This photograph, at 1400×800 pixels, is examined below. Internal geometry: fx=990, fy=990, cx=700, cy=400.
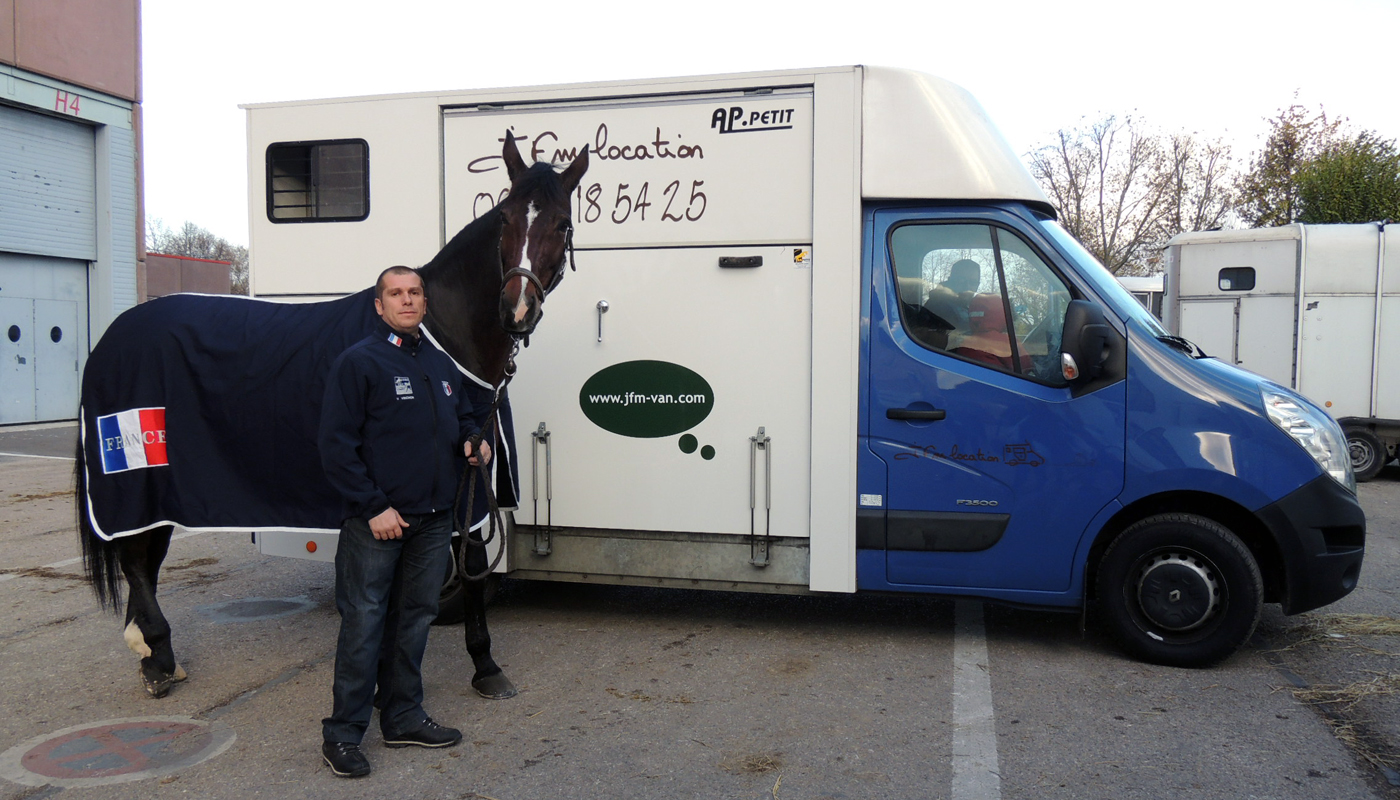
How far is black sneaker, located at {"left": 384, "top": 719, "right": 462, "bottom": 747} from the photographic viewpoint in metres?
3.92

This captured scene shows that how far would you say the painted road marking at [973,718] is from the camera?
11.7ft

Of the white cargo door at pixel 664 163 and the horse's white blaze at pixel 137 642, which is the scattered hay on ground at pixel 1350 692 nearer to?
the white cargo door at pixel 664 163

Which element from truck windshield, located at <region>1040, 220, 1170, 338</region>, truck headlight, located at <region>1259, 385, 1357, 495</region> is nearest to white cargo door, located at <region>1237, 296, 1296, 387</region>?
truck headlight, located at <region>1259, 385, 1357, 495</region>

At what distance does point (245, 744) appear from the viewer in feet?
13.1

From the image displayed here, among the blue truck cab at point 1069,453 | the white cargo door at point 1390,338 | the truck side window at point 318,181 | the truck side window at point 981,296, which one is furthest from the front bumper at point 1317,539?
the white cargo door at point 1390,338

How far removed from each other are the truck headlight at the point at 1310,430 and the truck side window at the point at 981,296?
100 centimetres

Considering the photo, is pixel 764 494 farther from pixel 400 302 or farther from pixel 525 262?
pixel 400 302

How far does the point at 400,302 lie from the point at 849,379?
2339 millimetres

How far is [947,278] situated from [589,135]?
2.10 m

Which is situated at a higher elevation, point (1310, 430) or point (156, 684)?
point (1310, 430)

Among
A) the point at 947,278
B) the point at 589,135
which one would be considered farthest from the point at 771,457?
the point at 589,135

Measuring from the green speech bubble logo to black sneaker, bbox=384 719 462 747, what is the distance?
1970 mm

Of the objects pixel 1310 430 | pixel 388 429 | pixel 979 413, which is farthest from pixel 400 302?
pixel 1310 430

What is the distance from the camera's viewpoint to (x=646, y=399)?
17.8 feet
